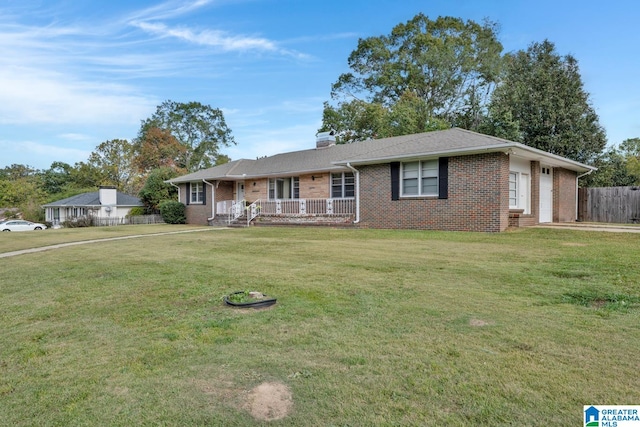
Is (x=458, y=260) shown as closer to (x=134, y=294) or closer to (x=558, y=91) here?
(x=134, y=294)

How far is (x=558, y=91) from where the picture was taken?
75.4ft

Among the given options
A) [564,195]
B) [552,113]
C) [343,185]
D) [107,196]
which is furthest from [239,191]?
[107,196]

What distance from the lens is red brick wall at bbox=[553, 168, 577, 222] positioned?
56.1 ft

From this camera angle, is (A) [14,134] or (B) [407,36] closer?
(A) [14,134]

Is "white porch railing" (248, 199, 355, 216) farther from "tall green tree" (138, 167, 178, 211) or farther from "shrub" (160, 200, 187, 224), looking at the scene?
"tall green tree" (138, 167, 178, 211)

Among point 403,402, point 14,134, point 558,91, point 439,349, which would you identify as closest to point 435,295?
point 439,349

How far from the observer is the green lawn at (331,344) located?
244 centimetres

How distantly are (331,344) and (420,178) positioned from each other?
12194 millimetres

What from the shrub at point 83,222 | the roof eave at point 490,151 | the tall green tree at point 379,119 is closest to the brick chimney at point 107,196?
the shrub at point 83,222

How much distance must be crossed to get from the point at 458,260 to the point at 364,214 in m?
8.82

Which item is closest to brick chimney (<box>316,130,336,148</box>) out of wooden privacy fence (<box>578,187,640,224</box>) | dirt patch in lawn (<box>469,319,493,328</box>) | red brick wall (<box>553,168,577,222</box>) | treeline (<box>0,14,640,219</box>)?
treeline (<box>0,14,640,219</box>)

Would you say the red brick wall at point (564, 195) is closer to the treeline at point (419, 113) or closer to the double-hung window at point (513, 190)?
the double-hung window at point (513, 190)

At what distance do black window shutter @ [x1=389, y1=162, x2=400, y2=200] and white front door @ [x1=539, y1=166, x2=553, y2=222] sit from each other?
6201 millimetres

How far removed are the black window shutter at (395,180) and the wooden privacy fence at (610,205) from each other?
34.7 ft
